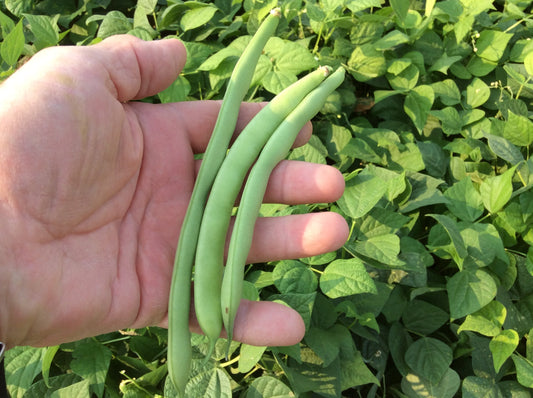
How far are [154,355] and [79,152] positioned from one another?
3.35ft

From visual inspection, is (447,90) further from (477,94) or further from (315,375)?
(315,375)

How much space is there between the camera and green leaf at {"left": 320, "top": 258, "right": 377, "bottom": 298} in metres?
1.92

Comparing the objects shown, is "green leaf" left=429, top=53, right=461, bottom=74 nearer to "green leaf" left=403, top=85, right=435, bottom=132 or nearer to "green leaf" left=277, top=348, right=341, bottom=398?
"green leaf" left=403, top=85, right=435, bottom=132

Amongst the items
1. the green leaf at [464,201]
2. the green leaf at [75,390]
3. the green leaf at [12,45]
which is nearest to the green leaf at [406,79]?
the green leaf at [464,201]

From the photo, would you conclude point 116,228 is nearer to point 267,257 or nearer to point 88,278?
point 88,278

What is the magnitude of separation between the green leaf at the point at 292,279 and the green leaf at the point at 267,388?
14.3 inches

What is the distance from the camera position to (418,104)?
2838 millimetres

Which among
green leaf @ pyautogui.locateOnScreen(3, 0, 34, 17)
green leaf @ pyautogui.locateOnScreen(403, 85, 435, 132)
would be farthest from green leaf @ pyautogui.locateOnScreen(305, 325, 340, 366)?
green leaf @ pyautogui.locateOnScreen(3, 0, 34, 17)

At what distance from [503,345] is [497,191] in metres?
0.70

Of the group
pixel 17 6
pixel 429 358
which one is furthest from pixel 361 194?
pixel 17 6

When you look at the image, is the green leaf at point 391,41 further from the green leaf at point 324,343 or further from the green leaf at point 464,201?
the green leaf at point 324,343

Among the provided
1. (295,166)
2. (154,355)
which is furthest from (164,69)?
(154,355)

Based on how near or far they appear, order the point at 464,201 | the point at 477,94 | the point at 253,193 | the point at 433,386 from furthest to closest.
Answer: the point at 477,94 → the point at 464,201 → the point at 433,386 → the point at 253,193

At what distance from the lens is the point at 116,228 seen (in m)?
2.00
